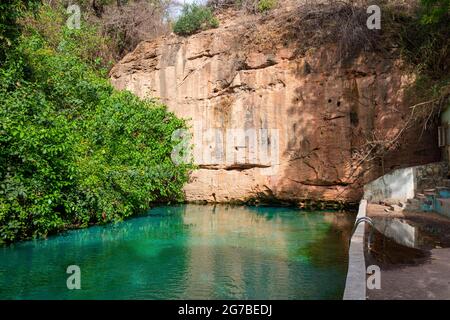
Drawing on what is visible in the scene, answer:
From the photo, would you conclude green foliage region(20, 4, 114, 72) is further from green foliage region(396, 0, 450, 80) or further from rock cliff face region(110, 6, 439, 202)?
green foliage region(396, 0, 450, 80)

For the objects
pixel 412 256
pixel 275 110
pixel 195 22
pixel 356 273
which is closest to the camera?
pixel 356 273

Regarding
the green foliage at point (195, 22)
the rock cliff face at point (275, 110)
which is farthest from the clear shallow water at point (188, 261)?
the green foliage at point (195, 22)

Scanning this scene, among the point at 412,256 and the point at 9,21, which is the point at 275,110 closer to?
the point at 9,21

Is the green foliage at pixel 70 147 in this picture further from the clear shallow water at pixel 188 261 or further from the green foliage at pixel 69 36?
the clear shallow water at pixel 188 261

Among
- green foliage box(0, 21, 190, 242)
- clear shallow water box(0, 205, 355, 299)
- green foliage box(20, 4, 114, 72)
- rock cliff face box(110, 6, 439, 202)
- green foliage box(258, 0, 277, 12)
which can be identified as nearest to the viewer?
clear shallow water box(0, 205, 355, 299)

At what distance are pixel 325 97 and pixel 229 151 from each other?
451 centimetres

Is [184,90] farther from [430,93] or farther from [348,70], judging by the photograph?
[430,93]

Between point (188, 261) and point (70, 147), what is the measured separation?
502cm

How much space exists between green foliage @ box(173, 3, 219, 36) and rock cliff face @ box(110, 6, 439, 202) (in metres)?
0.45

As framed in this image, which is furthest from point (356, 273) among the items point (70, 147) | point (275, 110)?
point (275, 110)

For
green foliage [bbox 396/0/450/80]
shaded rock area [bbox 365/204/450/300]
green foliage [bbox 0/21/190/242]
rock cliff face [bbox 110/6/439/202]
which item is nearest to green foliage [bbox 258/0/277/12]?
rock cliff face [bbox 110/6/439/202]

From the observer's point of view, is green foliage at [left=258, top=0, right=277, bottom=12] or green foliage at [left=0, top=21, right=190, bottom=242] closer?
green foliage at [left=0, top=21, right=190, bottom=242]

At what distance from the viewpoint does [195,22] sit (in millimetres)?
21172

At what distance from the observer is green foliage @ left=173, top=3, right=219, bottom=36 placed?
834 inches
